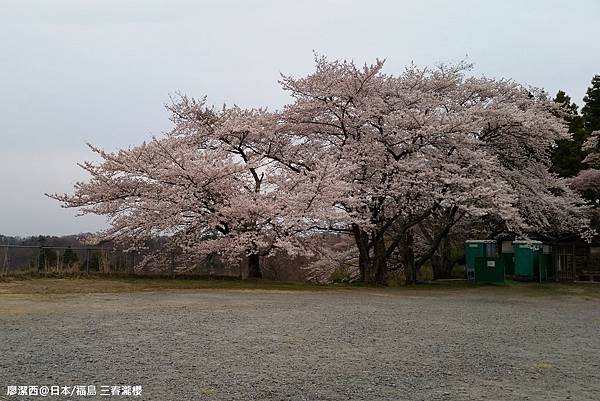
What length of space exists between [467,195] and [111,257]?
11787 mm

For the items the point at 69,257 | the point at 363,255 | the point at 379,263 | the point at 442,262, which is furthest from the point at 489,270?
the point at 69,257

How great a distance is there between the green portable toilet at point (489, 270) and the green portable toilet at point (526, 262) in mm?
2224

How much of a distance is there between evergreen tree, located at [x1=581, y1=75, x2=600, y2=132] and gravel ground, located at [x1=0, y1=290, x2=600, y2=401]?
18.4 meters

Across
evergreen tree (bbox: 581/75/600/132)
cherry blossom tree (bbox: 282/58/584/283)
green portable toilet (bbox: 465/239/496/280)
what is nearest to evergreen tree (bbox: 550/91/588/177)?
evergreen tree (bbox: 581/75/600/132)

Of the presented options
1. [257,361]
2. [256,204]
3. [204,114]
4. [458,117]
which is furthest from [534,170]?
[257,361]

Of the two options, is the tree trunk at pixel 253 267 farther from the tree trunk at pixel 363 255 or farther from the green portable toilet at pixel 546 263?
the green portable toilet at pixel 546 263

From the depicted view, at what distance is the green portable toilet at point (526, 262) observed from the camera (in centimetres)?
2292

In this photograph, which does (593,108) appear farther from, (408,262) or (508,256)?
(408,262)

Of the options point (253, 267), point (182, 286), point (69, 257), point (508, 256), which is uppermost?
point (69, 257)

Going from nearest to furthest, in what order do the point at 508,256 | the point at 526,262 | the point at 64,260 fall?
the point at 64,260, the point at 526,262, the point at 508,256

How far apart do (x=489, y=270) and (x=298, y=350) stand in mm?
15954

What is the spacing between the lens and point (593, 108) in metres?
27.2

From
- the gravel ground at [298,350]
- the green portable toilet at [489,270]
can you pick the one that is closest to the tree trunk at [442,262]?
the green portable toilet at [489,270]

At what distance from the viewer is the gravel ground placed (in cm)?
496
